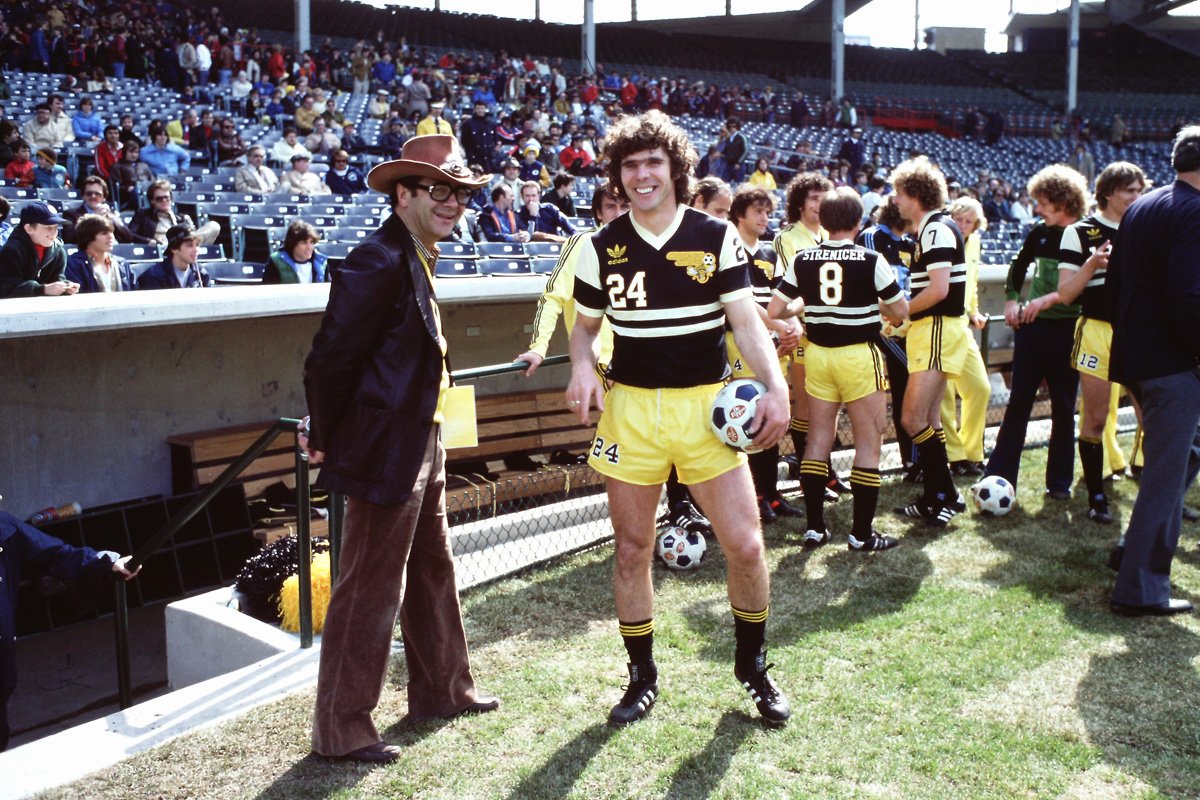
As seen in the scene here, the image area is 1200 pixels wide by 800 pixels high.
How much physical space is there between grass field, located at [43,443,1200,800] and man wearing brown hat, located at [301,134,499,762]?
296mm

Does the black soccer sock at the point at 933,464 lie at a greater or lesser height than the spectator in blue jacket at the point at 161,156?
lesser

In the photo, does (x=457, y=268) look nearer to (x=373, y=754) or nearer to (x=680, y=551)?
(x=680, y=551)

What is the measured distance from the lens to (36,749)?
3.46m

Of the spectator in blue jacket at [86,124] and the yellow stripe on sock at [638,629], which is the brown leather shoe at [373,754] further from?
the spectator in blue jacket at [86,124]

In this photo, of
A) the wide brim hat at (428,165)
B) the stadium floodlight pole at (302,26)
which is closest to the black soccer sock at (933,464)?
the wide brim hat at (428,165)

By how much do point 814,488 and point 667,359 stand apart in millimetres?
2385

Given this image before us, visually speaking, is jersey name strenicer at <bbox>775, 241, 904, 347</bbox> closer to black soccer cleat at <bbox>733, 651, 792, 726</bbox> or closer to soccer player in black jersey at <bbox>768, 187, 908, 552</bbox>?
soccer player in black jersey at <bbox>768, 187, 908, 552</bbox>

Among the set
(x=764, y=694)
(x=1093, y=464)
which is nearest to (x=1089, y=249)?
(x=1093, y=464)

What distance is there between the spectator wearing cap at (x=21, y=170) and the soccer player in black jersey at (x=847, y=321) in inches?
356

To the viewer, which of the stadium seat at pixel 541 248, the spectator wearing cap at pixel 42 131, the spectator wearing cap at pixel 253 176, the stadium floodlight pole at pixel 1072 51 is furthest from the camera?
the stadium floodlight pole at pixel 1072 51

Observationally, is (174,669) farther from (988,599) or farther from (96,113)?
(96,113)

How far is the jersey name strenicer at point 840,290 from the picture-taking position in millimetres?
5113

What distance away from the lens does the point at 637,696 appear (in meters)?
3.62

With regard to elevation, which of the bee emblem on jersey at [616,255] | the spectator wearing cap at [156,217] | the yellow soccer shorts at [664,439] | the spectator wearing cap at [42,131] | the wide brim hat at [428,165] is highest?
the spectator wearing cap at [42,131]
